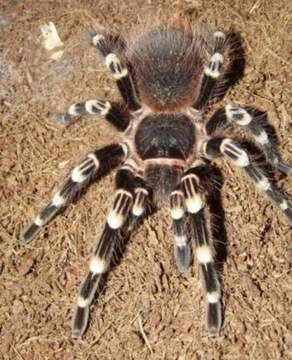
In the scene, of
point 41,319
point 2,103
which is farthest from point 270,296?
point 2,103

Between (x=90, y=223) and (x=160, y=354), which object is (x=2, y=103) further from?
(x=160, y=354)

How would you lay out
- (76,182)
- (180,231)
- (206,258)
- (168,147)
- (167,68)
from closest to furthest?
(206,258), (180,231), (76,182), (168,147), (167,68)

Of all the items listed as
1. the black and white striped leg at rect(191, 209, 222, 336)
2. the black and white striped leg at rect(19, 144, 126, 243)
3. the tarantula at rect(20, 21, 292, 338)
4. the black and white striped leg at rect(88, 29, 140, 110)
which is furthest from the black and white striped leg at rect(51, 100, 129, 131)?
the black and white striped leg at rect(191, 209, 222, 336)

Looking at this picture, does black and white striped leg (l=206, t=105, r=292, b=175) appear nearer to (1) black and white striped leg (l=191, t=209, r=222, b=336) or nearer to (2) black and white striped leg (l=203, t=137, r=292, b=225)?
(2) black and white striped leg (l=203, t=137, r=292, b=225)

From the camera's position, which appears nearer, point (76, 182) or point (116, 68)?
point (76, 182)

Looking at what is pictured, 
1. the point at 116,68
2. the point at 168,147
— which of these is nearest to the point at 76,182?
the point at 168,147

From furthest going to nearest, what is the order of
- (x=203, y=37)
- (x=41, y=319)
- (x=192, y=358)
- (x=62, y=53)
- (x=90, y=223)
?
(x=62, y=53) → (x=203, y=37) → (x=90, y=223) → (x=41, y=319) → (x=192, y=358)

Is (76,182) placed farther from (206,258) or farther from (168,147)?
(206,258)
